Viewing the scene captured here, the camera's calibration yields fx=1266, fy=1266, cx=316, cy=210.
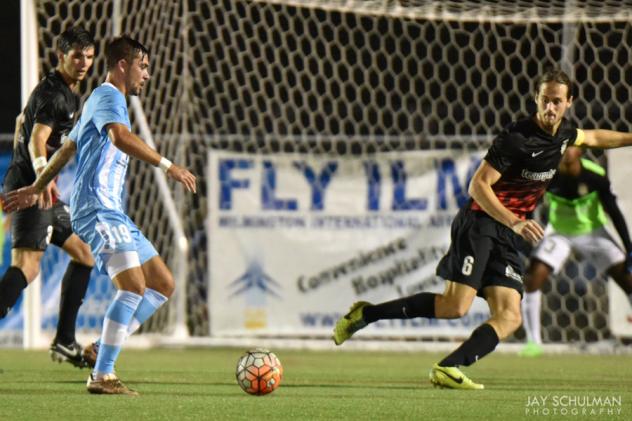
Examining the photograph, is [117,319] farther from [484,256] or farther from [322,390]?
[484,256]

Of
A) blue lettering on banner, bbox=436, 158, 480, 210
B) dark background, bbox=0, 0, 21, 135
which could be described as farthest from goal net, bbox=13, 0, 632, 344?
dark background, bbox=0, 0, 21, 135

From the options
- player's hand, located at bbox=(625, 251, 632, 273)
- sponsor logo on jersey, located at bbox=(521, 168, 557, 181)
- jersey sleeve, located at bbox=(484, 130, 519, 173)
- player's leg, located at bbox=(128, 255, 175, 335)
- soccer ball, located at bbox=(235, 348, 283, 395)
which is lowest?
soccer ball, located at bbox=(235, 348, 283, 395)

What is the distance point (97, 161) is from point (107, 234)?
1.21 ft

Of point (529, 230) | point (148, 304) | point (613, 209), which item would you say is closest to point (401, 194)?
point (613, 209)

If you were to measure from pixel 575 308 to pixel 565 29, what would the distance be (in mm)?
2353

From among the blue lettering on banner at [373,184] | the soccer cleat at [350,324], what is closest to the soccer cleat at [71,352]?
the soccer cleat at [350,324]

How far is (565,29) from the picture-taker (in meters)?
10.5

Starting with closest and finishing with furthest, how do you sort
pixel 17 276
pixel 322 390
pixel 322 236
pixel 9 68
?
A: pixel 322 390
pixel 17 276
pixel 322 236
pixel 9 68

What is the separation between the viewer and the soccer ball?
20.1 ft

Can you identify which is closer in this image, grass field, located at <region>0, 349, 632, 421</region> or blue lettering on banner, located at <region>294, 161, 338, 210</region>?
grass field, located at <region>0, 349, 632, 421</region>

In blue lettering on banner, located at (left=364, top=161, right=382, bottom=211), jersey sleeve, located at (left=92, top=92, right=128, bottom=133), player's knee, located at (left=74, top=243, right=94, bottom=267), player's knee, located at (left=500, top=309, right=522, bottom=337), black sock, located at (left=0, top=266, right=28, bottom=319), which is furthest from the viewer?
blue lettering on banner, located at (left=364, top=161, right=382, bottom=211)

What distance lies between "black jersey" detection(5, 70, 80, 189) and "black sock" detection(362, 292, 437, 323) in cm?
215

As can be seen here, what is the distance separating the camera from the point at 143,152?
5.82 m
